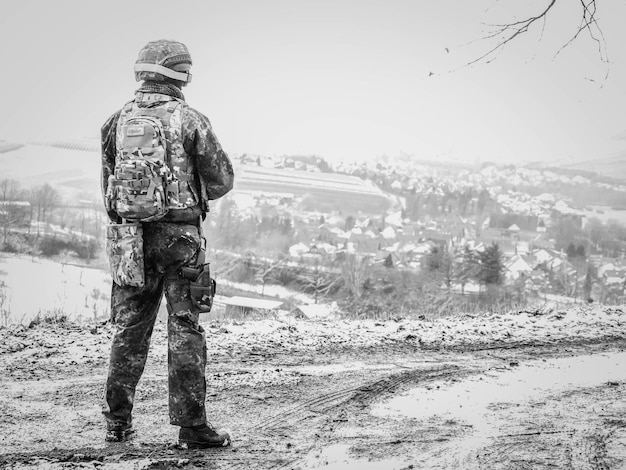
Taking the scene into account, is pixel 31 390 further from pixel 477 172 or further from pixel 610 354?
pixel 477 172

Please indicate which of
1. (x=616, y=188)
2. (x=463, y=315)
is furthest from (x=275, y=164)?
(x=463, y=315)

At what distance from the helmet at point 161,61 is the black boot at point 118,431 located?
2156 millimetres

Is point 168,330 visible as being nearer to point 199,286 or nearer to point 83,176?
point 199,286

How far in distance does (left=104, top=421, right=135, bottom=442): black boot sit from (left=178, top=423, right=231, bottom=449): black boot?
37cm

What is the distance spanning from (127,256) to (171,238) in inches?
11.0

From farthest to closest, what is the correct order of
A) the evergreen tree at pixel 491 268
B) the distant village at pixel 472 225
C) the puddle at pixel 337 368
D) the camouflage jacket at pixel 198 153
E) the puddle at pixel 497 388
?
the distant village at pixel 472 225 → the evergreen tree at pixel 491 268 → the puddle at pixel 337 368 → the puddle at pixel 497 388 → the camouflage jacket at pixel 198 153

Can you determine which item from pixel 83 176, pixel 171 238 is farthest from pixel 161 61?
pixel 83 176

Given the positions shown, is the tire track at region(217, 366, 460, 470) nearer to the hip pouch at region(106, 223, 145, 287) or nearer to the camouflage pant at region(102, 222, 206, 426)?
the camouflage pant at region(102, 222, 206, 426)

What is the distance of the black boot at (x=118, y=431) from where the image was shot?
395cm

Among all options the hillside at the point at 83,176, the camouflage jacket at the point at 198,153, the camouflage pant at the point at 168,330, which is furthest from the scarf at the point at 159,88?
the hillside at the point at 83,176

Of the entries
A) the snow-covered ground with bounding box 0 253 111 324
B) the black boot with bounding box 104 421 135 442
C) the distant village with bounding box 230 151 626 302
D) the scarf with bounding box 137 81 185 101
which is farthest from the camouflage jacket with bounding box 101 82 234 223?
the distant village with bounding box 230 151 626 302

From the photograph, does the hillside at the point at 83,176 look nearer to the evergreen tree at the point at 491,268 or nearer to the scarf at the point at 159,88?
the scarf at the point at 159,88

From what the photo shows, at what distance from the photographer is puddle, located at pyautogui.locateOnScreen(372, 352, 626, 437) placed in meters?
4.49

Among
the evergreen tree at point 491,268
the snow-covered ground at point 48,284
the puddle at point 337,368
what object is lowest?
the evergreen tree at point 491,268
